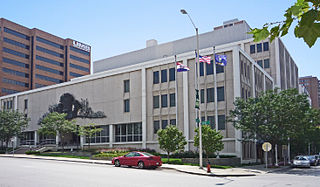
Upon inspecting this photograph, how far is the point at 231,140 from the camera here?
3659cm

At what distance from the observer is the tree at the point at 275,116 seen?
1283 inches

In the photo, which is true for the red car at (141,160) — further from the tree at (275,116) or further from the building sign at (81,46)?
the building sign at (81,46)

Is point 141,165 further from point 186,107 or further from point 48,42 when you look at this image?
point 48,42

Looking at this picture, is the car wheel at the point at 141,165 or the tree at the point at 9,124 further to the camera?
the tree at the point at 9,124

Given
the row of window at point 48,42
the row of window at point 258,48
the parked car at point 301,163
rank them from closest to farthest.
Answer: the parked car at point 301,163
the row of window at point 258,48
the row of window at point 48,42

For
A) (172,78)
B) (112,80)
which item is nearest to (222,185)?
(172,78)

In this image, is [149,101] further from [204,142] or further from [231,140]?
[204,142]

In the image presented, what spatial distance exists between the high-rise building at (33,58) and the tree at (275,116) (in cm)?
7088

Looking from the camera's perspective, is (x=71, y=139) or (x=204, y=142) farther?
(x=71, y=139)

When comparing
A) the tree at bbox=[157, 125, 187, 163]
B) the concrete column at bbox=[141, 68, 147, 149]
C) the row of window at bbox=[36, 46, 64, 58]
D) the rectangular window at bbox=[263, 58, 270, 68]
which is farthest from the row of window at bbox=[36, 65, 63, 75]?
the tree at bbox=[157, 125, 187, 163]

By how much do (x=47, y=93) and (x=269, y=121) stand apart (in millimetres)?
38344

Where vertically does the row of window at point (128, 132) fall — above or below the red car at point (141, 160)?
above

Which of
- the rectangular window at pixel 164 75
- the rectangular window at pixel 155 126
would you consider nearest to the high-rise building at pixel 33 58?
the rectangular window at pixel 155 126

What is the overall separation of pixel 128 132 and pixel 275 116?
2048 cm
